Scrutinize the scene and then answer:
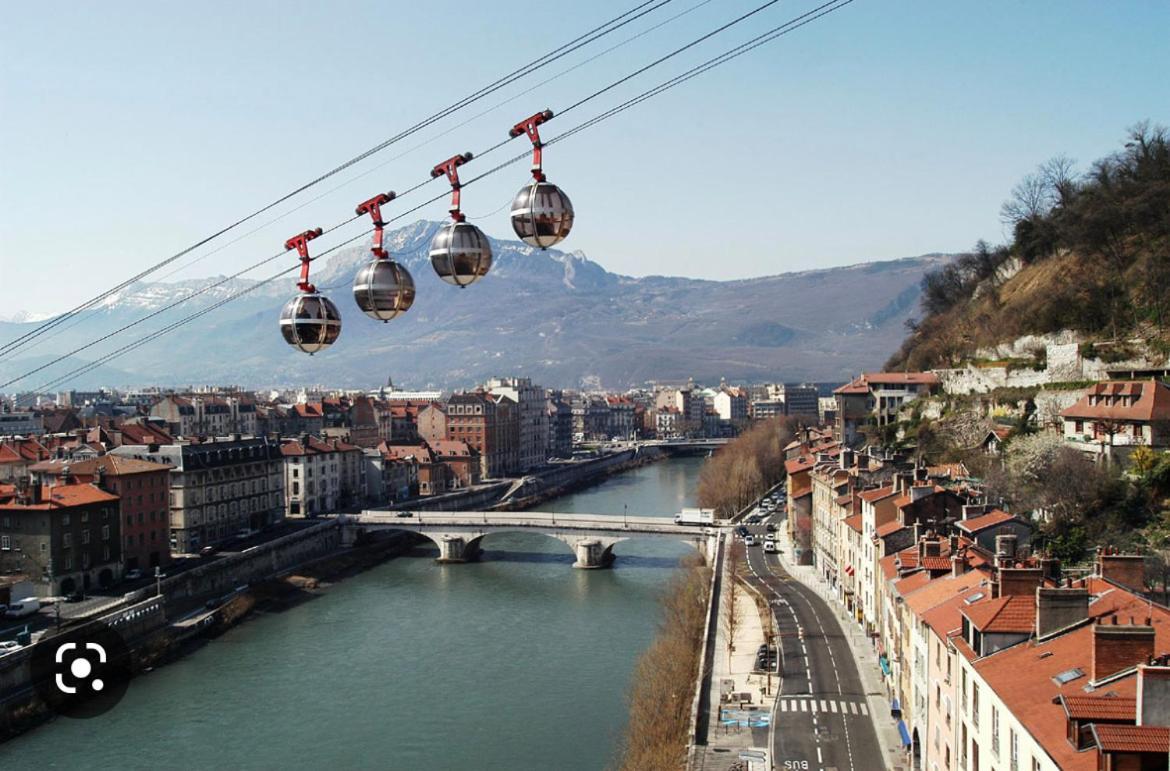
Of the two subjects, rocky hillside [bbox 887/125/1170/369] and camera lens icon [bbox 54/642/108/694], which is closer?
camera lens icon [bbox 54/642/108/694]

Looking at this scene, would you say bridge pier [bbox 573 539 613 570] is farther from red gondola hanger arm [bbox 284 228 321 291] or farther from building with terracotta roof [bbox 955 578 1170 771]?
red gondola hanger arm [bbox 284 228 321 291]

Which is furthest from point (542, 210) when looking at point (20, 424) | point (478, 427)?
point (20, 424)

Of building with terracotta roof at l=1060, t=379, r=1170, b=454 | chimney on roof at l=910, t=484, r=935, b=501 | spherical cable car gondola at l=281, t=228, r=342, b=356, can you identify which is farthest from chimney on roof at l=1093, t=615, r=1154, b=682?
building with terracotta roof at l=1060, t=379, r=1170, b=454

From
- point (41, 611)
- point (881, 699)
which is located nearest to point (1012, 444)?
point (881, 699)

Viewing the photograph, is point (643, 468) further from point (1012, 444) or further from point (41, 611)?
point (41, 611)

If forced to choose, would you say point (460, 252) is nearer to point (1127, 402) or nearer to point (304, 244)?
point (304, 244)

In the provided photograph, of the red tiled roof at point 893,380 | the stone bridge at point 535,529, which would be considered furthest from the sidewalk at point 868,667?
the red tiled roof at point 893,380

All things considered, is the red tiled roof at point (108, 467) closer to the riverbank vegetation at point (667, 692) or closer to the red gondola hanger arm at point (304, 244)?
the riverbank vegetation at point (667, 692)
